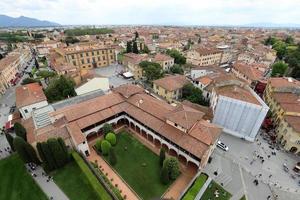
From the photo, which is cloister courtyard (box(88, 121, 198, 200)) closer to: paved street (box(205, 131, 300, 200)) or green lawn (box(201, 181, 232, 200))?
green lawn (box(201, 181, 232, 200))

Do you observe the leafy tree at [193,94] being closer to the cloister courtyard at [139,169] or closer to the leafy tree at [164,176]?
the cloister courtyard at [139,169]

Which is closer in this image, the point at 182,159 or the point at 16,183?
the point at 16,183

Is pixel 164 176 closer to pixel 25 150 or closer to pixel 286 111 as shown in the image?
pixel 25 150

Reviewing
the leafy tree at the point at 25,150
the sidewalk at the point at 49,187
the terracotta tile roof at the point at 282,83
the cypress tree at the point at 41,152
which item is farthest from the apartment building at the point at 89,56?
the terracotta tile roof at the point at 282,83

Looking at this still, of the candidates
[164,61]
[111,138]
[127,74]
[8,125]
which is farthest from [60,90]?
[164,61]

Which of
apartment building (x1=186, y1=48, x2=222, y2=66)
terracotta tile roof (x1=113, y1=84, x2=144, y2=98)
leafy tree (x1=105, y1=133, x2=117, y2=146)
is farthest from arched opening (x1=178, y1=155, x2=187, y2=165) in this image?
apartment building (x1=186, y1=48, x2=222, y2=66)

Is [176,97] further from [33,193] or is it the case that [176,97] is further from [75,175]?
[33,193]

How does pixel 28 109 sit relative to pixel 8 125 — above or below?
above
